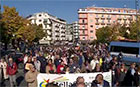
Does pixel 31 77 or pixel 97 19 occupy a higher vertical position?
pixel 97 19

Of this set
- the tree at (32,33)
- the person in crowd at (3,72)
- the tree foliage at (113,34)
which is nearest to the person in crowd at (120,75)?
the person in crowd at (3,72)

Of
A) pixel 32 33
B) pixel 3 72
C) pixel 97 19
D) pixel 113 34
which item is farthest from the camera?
pixel 97 19

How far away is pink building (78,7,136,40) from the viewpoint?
62.3 m

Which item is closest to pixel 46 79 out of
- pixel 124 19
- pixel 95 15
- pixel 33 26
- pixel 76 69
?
pixel 76 69

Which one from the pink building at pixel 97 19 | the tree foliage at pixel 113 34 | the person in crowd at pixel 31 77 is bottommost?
the person in crowd at pixel 31 77

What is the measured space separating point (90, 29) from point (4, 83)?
173 ft

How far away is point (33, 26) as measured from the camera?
192ft

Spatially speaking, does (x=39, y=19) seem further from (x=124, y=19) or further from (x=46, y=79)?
(x=46, y=79)

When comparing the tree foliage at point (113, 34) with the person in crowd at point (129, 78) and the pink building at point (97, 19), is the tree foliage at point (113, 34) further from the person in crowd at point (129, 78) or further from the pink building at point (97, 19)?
the person in crowd at point (129, 78)

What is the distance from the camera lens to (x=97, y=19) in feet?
207

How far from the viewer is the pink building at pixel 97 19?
62312 millimetres

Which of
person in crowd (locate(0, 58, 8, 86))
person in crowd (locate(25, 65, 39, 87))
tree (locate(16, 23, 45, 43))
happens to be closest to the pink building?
tree (locate(16, 23, 45, 43))

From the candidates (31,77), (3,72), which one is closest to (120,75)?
(31,77)

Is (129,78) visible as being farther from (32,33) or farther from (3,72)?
(32,33)
